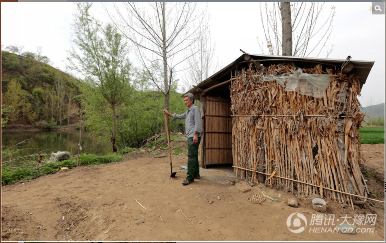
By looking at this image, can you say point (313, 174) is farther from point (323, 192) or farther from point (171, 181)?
point (171, 181)

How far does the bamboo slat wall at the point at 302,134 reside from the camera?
2918 mm

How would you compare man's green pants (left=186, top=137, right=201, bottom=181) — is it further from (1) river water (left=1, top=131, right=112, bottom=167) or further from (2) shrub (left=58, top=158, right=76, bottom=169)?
(1) river water (left=1, top=131, right=112, bottom=167)

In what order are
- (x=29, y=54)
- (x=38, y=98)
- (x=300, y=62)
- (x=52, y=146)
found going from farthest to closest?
(x=29, y=54) < (x=38, y=98) < (x=52, y=146) < (x=300, y=62)

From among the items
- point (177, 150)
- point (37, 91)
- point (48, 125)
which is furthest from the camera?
point (37, 91)

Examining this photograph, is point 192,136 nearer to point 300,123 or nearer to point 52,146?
point 300,123

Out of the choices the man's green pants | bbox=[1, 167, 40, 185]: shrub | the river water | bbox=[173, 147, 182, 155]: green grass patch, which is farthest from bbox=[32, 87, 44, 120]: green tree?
the man's green pants

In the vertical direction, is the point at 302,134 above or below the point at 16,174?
above

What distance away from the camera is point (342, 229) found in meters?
2.26

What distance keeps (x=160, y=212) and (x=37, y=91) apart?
136 feet

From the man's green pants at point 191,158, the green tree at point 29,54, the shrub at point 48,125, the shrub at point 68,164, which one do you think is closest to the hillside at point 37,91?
the shrub at point 48,125

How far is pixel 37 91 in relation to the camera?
3281 centimetres

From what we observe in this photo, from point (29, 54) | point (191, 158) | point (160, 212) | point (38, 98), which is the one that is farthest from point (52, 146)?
point (29, 54)

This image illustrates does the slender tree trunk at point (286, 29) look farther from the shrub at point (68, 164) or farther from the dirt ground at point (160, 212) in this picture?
the shrub at point (68, 164)

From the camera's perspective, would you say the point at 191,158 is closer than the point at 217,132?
Yes
